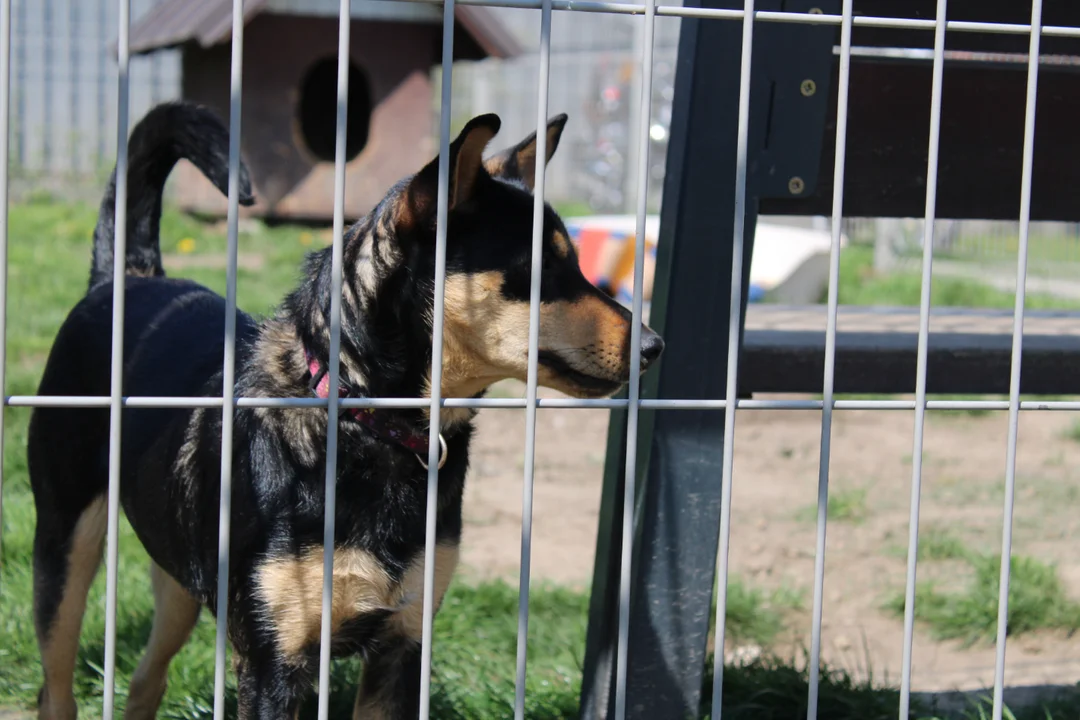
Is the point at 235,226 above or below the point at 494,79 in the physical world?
below

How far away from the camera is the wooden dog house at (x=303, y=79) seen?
1102 cm

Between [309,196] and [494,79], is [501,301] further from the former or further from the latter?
[494,79]

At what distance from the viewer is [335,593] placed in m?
2.39

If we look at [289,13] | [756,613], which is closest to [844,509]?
[756,613]

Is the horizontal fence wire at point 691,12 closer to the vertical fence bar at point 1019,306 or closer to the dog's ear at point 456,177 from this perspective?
the vertical fence bar at point 1019,306

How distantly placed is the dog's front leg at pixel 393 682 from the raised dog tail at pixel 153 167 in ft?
4.11

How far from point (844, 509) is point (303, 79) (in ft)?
26.8

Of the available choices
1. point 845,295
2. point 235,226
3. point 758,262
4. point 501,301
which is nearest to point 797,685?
point 501,301

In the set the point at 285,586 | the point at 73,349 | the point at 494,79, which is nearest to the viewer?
the point at 285,586

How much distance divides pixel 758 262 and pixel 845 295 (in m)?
1.02

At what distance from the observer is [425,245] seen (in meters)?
2.38

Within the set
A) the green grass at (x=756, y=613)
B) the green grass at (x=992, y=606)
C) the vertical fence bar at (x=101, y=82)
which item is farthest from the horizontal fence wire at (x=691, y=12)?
the vertical fence bar at (x=101, y=82)

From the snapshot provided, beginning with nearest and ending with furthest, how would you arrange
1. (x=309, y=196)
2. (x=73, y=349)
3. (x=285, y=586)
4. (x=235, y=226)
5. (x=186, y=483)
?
(x=235, y=226), (x=285, y=586), (x=186, y=483), (x=73, y=349), (x=309, y=196)

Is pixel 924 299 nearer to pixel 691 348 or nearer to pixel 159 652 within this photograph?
pixel 691 348
